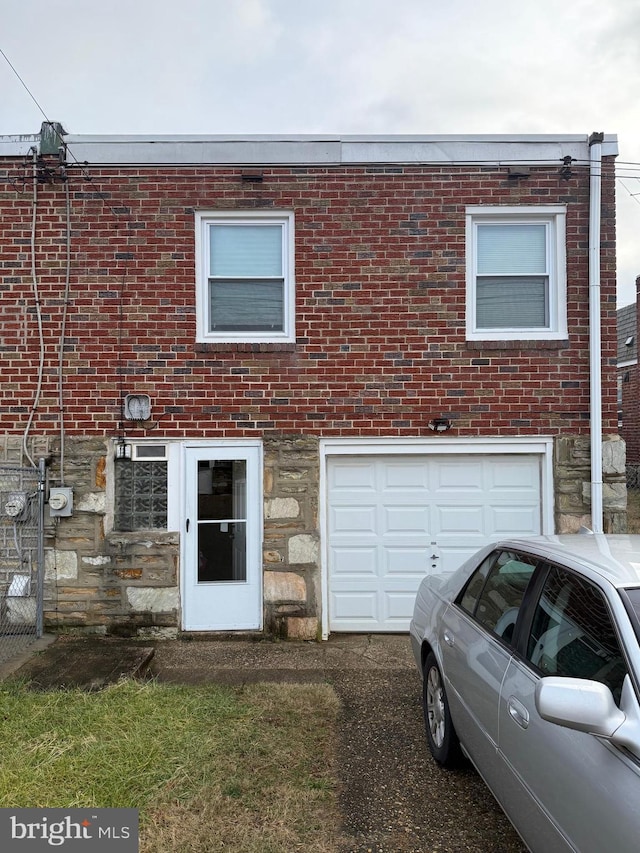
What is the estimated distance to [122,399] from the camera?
6.45 meters

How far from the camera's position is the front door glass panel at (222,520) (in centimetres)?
651

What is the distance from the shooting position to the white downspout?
636 centimetres

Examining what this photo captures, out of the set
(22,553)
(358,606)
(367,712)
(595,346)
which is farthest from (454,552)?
(22,553)

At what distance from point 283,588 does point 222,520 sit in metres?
0.96

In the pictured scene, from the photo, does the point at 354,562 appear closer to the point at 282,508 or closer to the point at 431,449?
the point at 282,508

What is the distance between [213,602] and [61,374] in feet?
9.43

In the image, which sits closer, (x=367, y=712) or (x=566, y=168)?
(x=367, y=712)

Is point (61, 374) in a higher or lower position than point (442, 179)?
lower

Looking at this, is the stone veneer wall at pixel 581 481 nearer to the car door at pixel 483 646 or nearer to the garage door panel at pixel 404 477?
the garage door panel at pixel 404 477

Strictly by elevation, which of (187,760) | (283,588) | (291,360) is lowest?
(187,760)

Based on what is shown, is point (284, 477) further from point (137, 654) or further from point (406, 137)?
point (406, 137)

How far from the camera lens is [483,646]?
10.1ft

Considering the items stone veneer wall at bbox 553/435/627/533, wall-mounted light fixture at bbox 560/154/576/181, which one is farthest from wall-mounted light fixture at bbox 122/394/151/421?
wall-mounted light fixture at bbox 560/154/576/181

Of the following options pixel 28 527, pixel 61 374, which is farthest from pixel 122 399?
pixel 28 527
